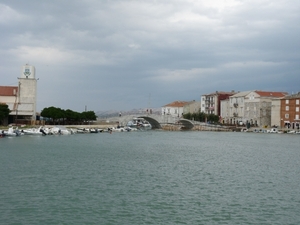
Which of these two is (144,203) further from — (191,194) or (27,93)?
(27,93)

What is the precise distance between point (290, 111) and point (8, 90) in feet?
183

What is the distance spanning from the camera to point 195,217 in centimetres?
1612

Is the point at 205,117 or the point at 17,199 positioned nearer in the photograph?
the point at 17,199

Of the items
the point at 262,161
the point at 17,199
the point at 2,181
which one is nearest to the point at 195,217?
the point at 17,199

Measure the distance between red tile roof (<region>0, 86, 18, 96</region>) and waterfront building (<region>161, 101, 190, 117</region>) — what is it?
62.9m

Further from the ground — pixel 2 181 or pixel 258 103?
pixel 258 103

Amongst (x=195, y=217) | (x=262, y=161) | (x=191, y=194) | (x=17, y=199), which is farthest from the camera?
(x=262, y=161)

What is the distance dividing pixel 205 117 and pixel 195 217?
95.6m

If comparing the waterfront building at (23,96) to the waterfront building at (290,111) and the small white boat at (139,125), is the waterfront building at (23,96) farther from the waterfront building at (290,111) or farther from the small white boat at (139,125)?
the waterfront building at (290,111)

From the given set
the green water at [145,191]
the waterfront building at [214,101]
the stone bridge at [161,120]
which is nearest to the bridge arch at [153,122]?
the stone bridge at [161,120]

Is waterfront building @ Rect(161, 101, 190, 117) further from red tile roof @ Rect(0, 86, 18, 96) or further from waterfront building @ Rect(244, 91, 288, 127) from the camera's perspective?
red tile roof @ Rect(0, 86, 18, 96)

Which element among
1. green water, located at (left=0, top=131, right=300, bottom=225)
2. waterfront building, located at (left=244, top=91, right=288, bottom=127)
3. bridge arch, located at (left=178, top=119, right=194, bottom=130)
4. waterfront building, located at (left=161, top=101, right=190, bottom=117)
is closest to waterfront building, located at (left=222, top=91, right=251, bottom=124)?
waterfront building, located at (left=244, top=91, right=288, bottom=127)

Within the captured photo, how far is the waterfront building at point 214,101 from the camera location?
116562 millimetres

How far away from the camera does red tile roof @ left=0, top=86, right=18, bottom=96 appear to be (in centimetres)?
7981
